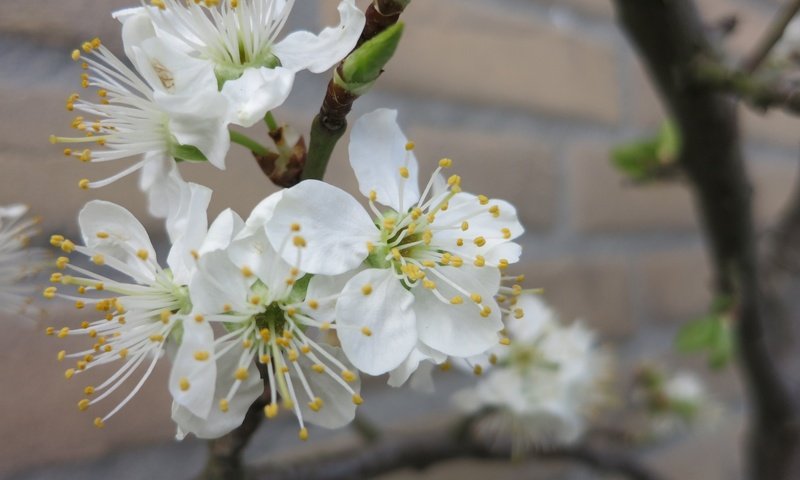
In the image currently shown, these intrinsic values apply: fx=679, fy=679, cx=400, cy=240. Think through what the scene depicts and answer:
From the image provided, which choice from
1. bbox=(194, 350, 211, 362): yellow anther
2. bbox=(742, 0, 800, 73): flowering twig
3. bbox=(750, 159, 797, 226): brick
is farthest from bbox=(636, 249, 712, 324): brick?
bbox=(194, 350, 211, 362): yellow anther

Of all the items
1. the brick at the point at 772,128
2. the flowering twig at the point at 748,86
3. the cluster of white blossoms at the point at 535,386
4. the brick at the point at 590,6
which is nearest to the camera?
the flowering twig at the point at 748,86

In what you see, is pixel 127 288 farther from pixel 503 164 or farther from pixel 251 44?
pixel 503 164

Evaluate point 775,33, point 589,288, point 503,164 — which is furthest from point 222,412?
point 589,288

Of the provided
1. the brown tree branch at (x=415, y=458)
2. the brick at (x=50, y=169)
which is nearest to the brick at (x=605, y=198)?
the brown tree branch at (x=415, y=458)

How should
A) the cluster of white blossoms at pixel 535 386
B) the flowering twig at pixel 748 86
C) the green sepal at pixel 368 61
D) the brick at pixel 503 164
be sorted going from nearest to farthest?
the green sepal at pixel 368 61 → the flowering twig at pixel 748 86 → the cluster of white blossoms at pixel 535 386 → the brick at pixel 503 164

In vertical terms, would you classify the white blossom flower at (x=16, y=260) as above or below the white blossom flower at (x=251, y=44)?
below

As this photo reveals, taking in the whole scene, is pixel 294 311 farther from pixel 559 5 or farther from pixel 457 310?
pixel 559 5

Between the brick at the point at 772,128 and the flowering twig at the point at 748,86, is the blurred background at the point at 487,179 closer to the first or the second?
the brick at the point at 772,128
